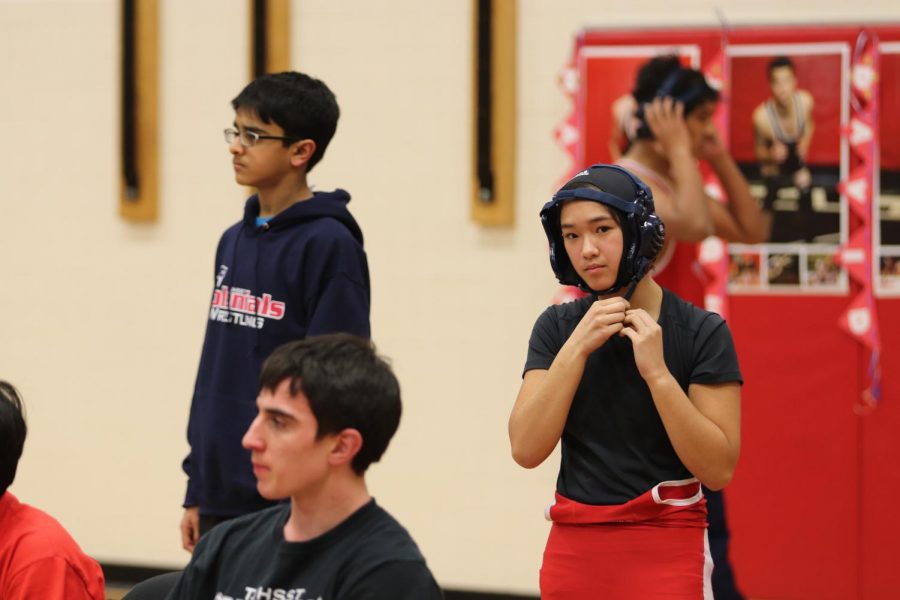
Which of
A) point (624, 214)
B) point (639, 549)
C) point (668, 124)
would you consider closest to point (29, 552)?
point (639, 549)

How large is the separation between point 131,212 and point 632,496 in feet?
11.1

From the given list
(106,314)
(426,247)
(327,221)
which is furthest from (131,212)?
(327,221)

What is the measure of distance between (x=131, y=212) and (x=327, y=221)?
2409 mm

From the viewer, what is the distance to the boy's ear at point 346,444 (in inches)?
78.2

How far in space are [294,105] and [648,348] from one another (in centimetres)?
125

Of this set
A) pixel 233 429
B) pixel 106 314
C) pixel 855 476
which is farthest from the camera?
pixel 106 314

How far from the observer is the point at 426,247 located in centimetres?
498

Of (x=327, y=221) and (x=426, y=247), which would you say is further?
(x=426, y=247)

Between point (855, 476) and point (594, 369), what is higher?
point (594, 369)

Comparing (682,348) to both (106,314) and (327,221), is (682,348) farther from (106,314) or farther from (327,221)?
(106,314)

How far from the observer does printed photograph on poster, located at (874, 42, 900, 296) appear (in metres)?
4.54

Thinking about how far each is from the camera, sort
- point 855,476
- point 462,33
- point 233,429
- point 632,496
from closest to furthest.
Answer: point 632,496
point 233,429
point 855,476
point 462,33

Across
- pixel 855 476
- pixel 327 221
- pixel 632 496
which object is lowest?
pixel 855 476

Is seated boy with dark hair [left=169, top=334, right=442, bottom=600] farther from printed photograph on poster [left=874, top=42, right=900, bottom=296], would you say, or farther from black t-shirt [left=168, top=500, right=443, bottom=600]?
printed photograph on poster [left=874, top=42, right=900, bottom=296]
